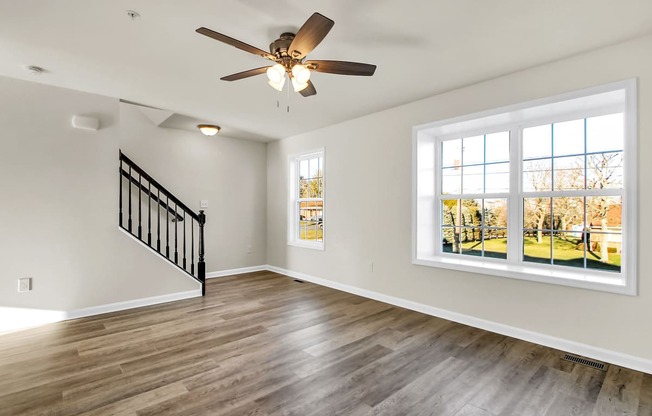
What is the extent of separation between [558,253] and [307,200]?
3703 millimetres

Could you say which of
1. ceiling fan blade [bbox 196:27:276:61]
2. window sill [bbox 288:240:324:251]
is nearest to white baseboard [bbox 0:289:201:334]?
window sill [bbox 288:240:324:251]

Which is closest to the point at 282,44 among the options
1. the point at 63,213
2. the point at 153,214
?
the point at 63,213

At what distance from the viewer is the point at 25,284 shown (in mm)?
3291

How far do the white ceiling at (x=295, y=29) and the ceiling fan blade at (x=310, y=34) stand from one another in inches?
9.4

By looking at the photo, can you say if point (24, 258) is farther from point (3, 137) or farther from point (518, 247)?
point (518, 247)

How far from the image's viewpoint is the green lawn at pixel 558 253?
112 inches

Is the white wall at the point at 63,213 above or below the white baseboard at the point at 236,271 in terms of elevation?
above

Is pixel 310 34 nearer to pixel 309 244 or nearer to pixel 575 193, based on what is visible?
pixel 575 193

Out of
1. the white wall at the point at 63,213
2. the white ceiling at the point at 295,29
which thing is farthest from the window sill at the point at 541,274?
the white wall at the point at 63,213

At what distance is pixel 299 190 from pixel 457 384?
4227 mm

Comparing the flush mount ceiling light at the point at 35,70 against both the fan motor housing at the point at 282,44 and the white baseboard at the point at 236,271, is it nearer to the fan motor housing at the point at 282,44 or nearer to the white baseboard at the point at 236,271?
the fan motor housing at the point at 282,44

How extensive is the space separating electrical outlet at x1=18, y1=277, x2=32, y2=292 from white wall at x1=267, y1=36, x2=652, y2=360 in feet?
11.3

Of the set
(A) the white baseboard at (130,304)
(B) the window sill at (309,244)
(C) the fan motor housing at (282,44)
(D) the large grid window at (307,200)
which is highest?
(C) the fan motor housing at (282,44)

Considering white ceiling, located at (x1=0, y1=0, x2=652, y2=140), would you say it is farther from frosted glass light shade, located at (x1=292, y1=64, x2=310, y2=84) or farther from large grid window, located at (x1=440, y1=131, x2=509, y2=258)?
large grid window, located at (x1=440, y1=131, x2=509, y2=258)
